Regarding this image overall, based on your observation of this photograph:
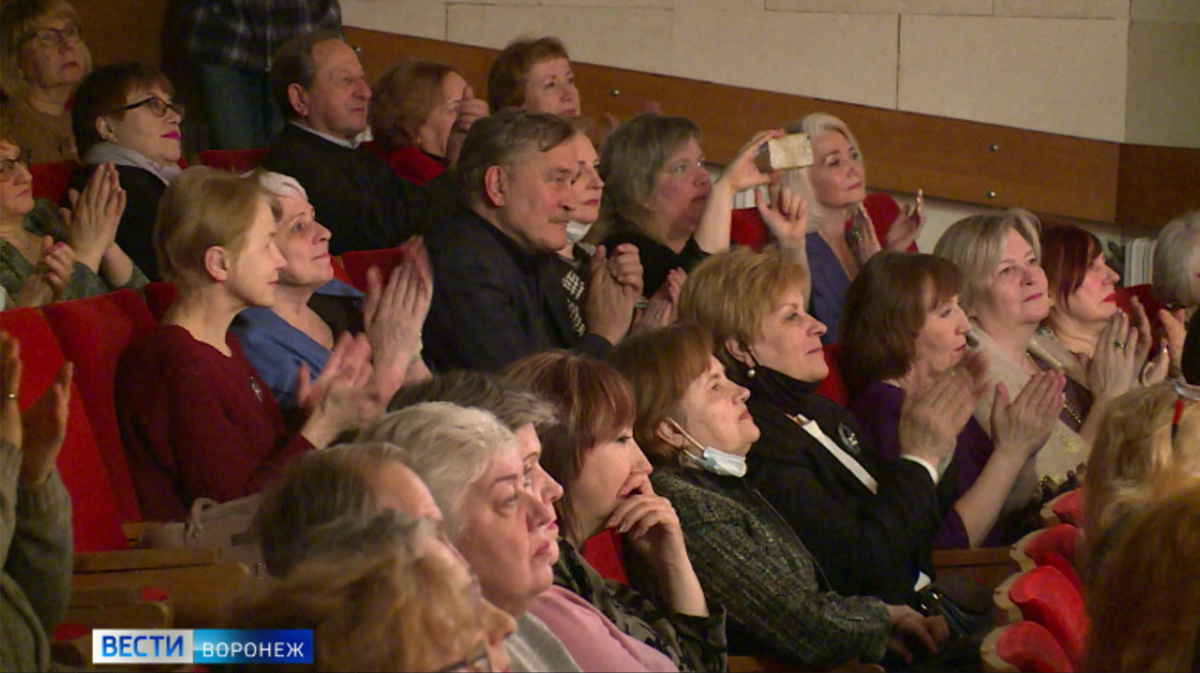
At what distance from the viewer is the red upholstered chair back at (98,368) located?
2.16m

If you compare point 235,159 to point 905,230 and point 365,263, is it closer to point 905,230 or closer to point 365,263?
point 365,263

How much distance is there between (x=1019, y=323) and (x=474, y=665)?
249 cm

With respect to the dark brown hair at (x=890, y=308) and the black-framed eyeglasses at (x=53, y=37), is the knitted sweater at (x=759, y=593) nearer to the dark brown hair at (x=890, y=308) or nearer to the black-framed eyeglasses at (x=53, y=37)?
the dark brown hair at (x=890, y=308)

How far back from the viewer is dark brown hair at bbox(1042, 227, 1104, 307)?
12.0ft

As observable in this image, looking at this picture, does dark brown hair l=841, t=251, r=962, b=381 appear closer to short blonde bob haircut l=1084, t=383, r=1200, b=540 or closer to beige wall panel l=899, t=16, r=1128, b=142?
short blonde bob haircut l=1084, t=383, r=1200, b=540

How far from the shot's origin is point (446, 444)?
5.30ft

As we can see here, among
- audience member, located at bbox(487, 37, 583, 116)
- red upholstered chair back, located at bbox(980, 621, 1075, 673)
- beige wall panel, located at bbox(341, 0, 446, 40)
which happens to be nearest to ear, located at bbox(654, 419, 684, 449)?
red upholstered chair back, located at bbox(980, 621, 1075, 673)

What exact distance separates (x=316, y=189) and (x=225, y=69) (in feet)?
2.35

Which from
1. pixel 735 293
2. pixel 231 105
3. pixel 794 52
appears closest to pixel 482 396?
pixel 735 293

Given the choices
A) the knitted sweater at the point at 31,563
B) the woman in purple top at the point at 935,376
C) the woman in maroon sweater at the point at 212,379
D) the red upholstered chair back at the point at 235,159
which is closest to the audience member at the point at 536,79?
the red upholstered chair back at the point at 235,159

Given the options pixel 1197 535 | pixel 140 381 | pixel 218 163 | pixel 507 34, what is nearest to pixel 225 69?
pixel 218 163

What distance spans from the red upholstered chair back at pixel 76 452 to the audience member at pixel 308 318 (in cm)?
44

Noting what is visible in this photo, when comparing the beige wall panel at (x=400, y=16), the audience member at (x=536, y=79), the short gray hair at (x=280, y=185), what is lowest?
the short gray hair at (x=280, y=185)

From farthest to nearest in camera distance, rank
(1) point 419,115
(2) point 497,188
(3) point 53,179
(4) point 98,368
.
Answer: (1) point 419,115, (3) point 53,179, (2) point 497,188, (4) point 98,368
